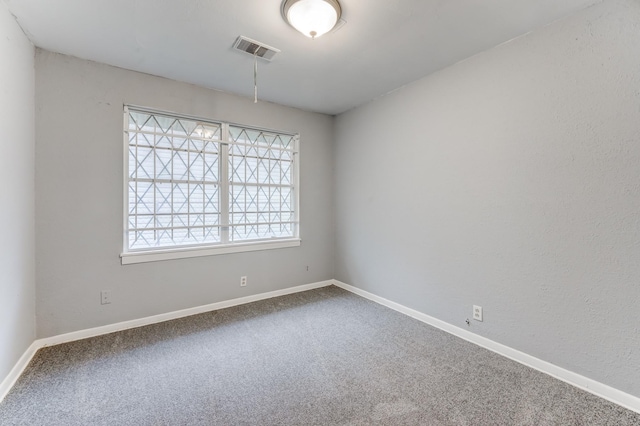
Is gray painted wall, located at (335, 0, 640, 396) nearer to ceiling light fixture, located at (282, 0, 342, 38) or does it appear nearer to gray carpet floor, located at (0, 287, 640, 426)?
gray carpet floor, located at (0, 287, 640, 426)

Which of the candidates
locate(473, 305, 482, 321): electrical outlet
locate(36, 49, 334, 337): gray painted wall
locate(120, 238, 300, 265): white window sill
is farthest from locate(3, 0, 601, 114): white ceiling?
locate(473, 305, 482, 321): electrical outlet

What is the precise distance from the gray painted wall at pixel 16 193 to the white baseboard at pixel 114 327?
2.5 inches

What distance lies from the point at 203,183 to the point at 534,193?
10.0ft

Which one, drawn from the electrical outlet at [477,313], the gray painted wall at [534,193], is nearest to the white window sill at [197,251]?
the gray painted wall at [534,193]

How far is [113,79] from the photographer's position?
2.63 meters

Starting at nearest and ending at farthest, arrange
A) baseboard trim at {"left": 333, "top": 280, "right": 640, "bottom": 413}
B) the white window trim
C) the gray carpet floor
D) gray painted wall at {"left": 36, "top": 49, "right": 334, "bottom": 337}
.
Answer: the gray carpet floor, baseboard trim at {"left": 333, "top": 280, "right": 640, "bottom": 413}, gray painted wall at {"left": 36, "top": 49, "right": 334, "bottom": 337}, the white window trim

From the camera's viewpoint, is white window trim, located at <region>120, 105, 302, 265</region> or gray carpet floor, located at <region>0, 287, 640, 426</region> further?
white window trim, located at <region>120, 105, 302, 265</region>

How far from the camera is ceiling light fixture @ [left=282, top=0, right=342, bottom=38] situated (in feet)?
5.68

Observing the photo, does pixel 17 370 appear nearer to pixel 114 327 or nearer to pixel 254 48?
pixel 114 327

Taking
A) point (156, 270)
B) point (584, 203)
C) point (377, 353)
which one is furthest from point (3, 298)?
point (584, 203)

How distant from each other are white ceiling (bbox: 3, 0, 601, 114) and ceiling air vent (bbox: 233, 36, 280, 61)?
2.5 inches

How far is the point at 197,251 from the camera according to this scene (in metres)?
3.08

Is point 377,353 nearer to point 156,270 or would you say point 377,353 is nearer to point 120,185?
point 156,270

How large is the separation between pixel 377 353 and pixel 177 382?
1.46 meters
